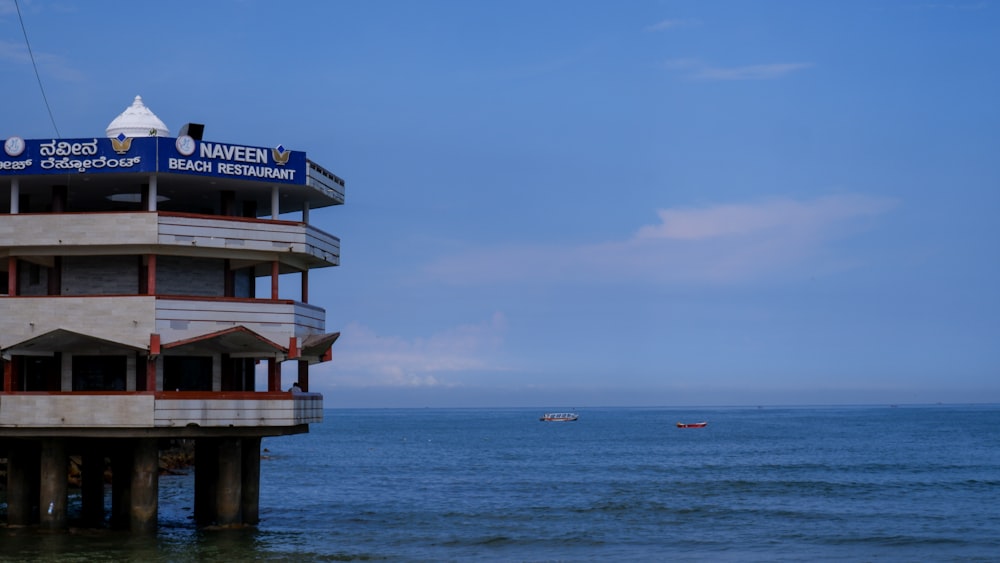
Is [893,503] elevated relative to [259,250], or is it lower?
lower

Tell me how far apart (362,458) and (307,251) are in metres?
83.9

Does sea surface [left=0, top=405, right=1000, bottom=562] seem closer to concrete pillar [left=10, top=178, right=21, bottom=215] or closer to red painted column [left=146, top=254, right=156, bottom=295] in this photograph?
red painted column [left=146, top=254, right=156, bottom=295]

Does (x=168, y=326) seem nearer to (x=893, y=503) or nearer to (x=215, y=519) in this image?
(x=215, y=519)

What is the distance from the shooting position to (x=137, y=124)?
1656 inches

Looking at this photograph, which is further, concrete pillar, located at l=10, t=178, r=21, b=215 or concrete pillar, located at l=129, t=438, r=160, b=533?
concrete pillar, located at l=129, t=438, r=160, b=533

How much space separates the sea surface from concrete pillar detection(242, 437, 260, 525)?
3.32 feet

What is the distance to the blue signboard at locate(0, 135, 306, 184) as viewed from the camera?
38938 mm

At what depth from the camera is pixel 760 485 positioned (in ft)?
258

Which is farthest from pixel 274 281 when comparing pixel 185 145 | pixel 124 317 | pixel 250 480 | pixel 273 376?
pixel 250 480

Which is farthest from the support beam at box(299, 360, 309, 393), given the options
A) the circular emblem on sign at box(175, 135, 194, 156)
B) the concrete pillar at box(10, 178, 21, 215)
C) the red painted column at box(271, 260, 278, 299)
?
the concrete pillar at box(10, 178, 21, 215)

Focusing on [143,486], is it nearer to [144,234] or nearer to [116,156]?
[144,234]

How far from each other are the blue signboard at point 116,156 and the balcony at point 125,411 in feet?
24.3

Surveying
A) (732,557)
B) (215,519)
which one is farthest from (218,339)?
(732,557)

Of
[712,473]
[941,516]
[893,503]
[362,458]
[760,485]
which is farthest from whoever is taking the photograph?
[362,458]
